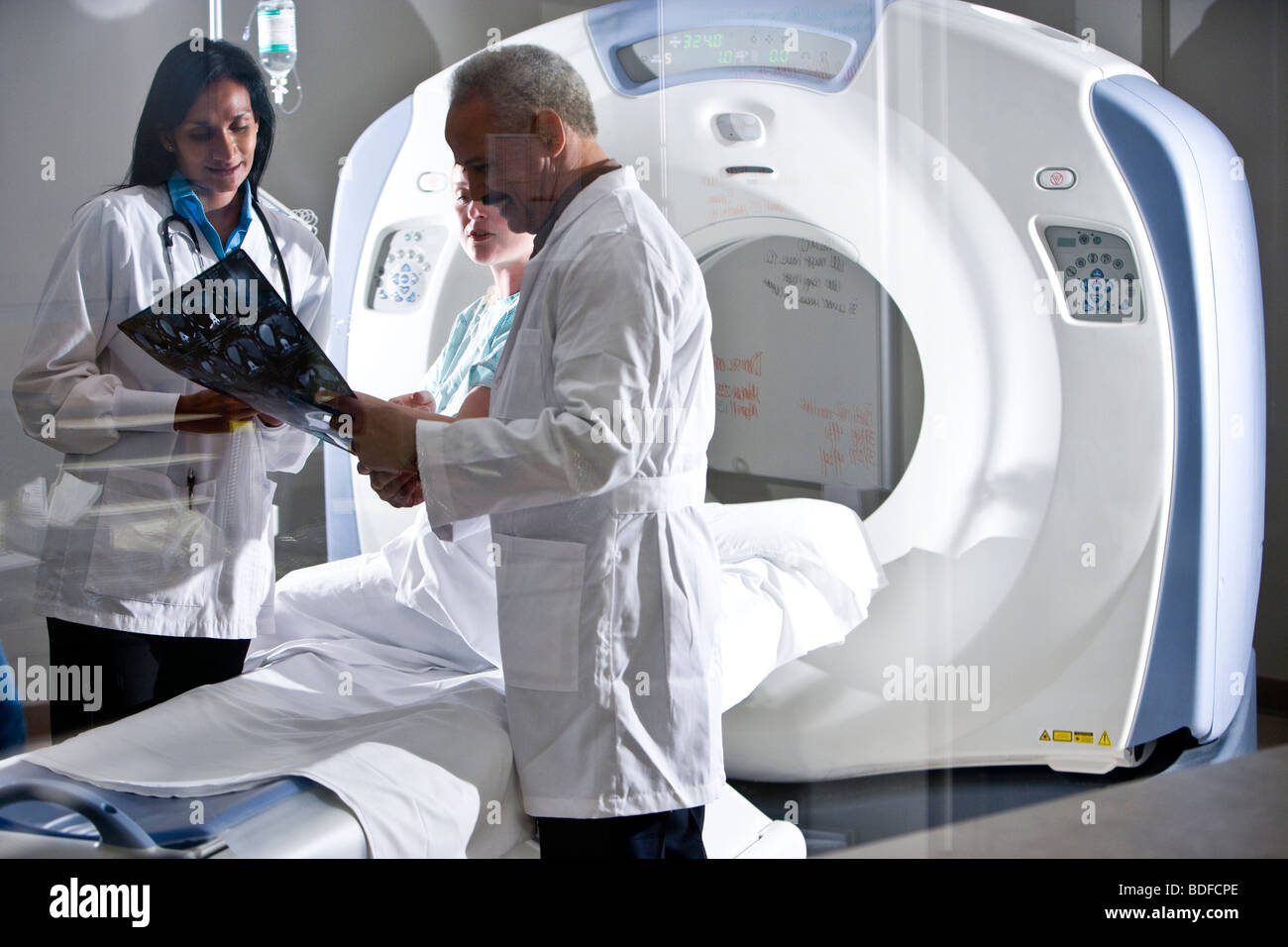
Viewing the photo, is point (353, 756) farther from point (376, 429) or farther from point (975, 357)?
point (975, 357)

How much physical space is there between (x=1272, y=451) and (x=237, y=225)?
1475mm

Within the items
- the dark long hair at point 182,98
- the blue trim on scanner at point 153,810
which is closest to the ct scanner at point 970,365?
the blue trim on scanner at point 153,810

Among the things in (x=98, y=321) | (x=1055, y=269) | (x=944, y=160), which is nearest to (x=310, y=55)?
(x=98, y=321)

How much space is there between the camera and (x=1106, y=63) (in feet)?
5.86

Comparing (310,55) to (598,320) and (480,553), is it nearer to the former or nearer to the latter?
(598,320)

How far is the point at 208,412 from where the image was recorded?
4.98 ft

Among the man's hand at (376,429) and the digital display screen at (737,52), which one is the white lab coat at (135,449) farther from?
the digital display screen at (737,52)

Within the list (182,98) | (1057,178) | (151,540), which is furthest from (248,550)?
(1057,178)

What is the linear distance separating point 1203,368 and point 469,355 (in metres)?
1.09

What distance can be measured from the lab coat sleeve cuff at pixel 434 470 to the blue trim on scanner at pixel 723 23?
61 cm

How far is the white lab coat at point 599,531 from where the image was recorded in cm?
138

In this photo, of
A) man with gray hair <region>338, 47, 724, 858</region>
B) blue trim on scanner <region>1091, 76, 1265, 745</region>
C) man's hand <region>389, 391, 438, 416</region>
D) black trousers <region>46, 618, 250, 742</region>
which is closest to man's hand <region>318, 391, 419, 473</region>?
man with gray hair <region>338, 47, 724, 858</region>

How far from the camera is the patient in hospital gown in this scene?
5.14 ft

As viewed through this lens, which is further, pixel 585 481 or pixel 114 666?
pixel 114 666
